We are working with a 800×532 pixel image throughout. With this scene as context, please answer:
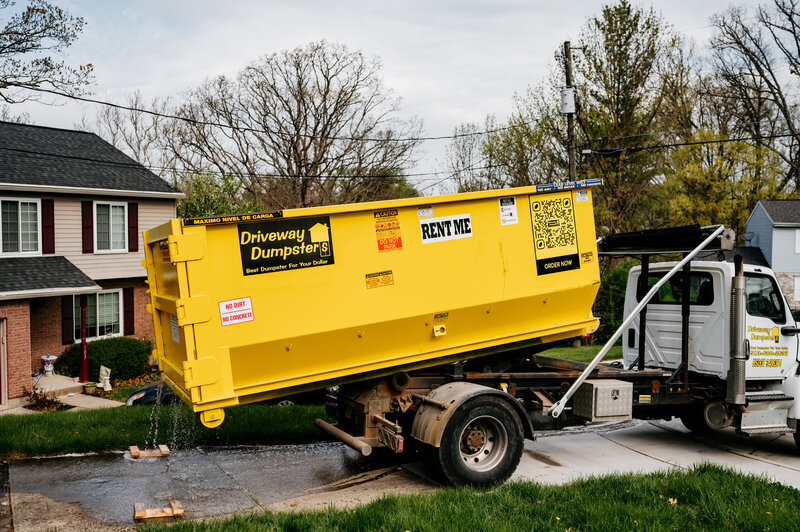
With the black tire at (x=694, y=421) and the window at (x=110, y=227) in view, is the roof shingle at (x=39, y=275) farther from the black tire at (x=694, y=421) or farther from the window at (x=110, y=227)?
the black tire at (x=694, y=421)

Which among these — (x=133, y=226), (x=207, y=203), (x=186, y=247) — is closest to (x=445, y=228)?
(x=186, y=247)

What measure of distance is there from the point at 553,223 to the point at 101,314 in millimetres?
18981

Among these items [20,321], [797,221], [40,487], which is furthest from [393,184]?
[40,487]

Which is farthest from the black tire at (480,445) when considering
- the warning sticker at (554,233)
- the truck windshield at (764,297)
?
the truck windshield at (764,297)

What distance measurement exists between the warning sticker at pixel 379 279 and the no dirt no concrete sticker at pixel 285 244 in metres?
0.46

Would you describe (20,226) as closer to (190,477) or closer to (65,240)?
(65,240)

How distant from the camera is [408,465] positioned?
27.3ft

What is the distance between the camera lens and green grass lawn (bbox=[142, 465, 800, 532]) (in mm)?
5637

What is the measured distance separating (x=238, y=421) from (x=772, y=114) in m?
44.2

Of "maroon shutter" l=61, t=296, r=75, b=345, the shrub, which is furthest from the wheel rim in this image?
"maroon shutter" l=61, t=296, r=75, b=345

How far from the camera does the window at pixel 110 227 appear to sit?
22516mm

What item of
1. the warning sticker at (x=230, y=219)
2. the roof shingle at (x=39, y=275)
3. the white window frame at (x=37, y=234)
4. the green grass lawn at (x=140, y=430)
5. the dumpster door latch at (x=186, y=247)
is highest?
the white window frame at (x=37, y=234)

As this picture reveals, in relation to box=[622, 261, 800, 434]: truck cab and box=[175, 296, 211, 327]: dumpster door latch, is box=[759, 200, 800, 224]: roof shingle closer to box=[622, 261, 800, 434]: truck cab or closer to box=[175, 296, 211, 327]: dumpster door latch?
box=[622, 261, 800, 434]: truck cab

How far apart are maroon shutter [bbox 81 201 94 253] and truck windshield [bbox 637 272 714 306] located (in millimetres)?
18514
